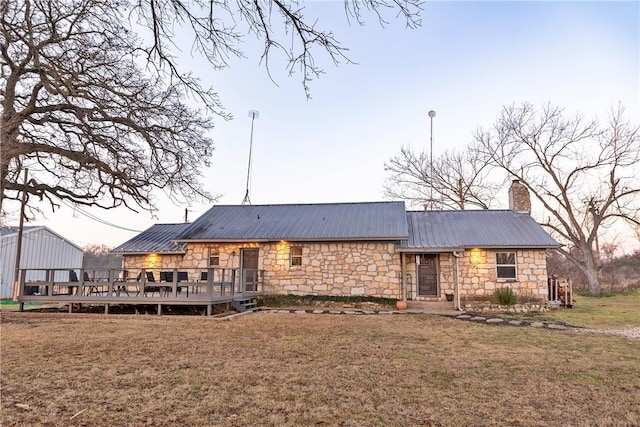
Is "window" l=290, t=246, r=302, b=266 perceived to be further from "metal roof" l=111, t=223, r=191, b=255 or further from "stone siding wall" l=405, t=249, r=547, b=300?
"stone siding wall" l=405, t=249, r=547, b=300

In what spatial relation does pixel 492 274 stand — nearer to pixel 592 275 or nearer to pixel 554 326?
pixel 554 326

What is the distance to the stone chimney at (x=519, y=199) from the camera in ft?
54.1

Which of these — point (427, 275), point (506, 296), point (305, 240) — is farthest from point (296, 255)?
point (506, 296)

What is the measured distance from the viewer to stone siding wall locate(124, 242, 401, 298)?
13.7 meters

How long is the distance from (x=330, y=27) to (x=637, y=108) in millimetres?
22441

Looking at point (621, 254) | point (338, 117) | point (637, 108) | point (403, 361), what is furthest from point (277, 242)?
point (621, 254)

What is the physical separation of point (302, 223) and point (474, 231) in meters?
6.50

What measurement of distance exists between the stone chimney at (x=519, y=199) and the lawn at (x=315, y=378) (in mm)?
9370

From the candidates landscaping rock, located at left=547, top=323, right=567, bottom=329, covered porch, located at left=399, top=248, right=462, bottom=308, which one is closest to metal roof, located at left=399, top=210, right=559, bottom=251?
covered porch, located at left=399, top=248, right=462, bottom=308

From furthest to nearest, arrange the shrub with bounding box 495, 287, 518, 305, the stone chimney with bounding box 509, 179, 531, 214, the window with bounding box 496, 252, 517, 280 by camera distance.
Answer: the stone chimney with bounding box 509, 179, 531, 214 → the window with bounding box 496, 252, 517, 280 → the shrub with bounding box 495, 287, 518, 305

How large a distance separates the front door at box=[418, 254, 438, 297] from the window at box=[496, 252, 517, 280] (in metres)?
2.07

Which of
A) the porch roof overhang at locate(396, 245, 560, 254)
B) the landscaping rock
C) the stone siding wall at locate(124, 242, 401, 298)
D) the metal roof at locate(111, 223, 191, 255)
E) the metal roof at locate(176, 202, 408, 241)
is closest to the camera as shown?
the landscaping rock

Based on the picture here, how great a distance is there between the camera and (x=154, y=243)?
16.0 m

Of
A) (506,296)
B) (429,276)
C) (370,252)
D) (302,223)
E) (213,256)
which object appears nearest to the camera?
(506,296)
